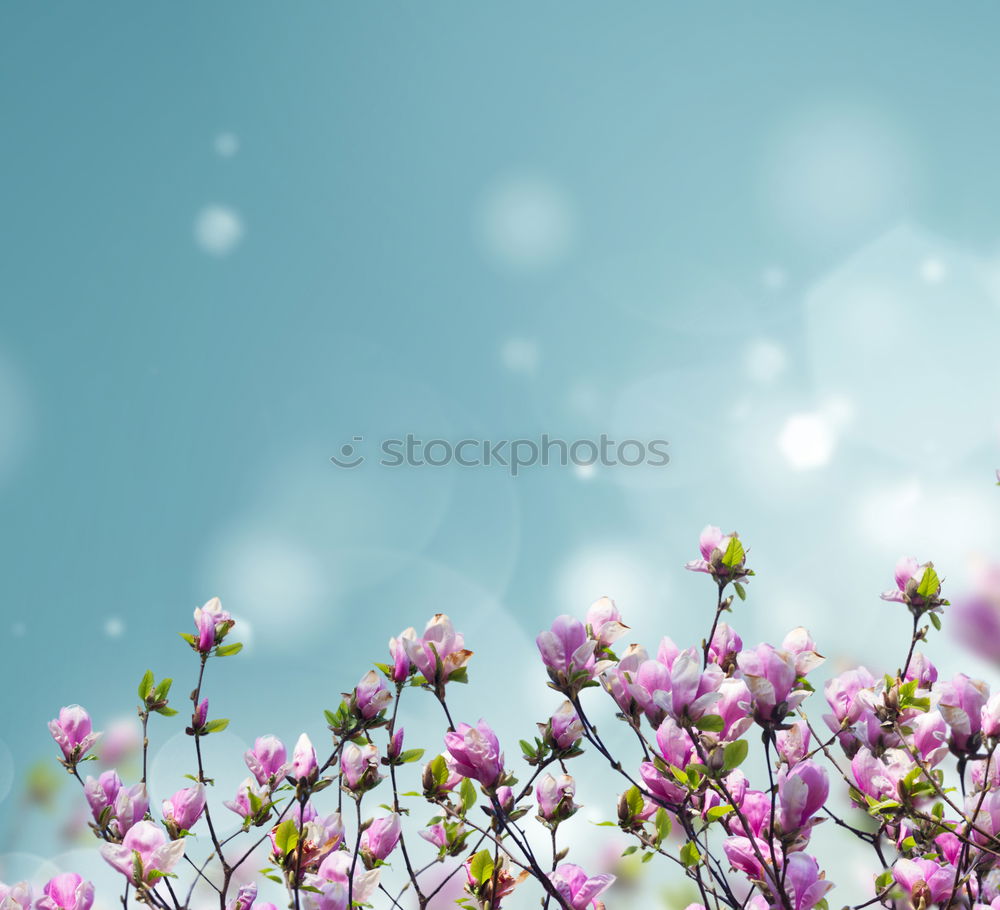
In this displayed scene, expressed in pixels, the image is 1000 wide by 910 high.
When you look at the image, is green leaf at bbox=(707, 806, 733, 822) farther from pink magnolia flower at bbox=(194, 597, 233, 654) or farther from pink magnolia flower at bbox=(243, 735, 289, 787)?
pink magnolia flower at bbox=(194, 597, 233, 654)

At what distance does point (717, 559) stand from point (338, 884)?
1.65 metres

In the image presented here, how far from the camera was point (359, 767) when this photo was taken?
2453 mm

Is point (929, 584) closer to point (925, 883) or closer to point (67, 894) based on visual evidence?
point (925, 883)

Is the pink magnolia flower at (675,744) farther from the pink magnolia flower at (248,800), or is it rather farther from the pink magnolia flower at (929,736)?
the pink magnolia flower at (248,800)

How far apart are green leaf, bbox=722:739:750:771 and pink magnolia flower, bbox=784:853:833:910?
0.22m

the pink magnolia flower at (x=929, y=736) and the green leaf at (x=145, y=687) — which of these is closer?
the pink magnolia flower at (x=929, y=736)

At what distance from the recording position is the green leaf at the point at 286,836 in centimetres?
215

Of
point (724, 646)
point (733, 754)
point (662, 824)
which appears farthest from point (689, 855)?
point (724, 646)

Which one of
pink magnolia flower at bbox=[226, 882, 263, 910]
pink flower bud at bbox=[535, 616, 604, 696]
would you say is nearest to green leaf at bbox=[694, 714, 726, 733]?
pink flower bud at bbox=[535, 616, 604, 696]

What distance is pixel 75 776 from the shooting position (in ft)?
9.51

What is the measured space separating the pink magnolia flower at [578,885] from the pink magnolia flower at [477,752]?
35cm

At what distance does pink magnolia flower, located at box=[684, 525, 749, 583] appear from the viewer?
108 inches

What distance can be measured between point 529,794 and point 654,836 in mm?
412

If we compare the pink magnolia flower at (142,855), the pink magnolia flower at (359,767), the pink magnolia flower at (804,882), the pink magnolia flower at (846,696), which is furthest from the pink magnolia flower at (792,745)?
the pink magnolia flower at (142,855)
